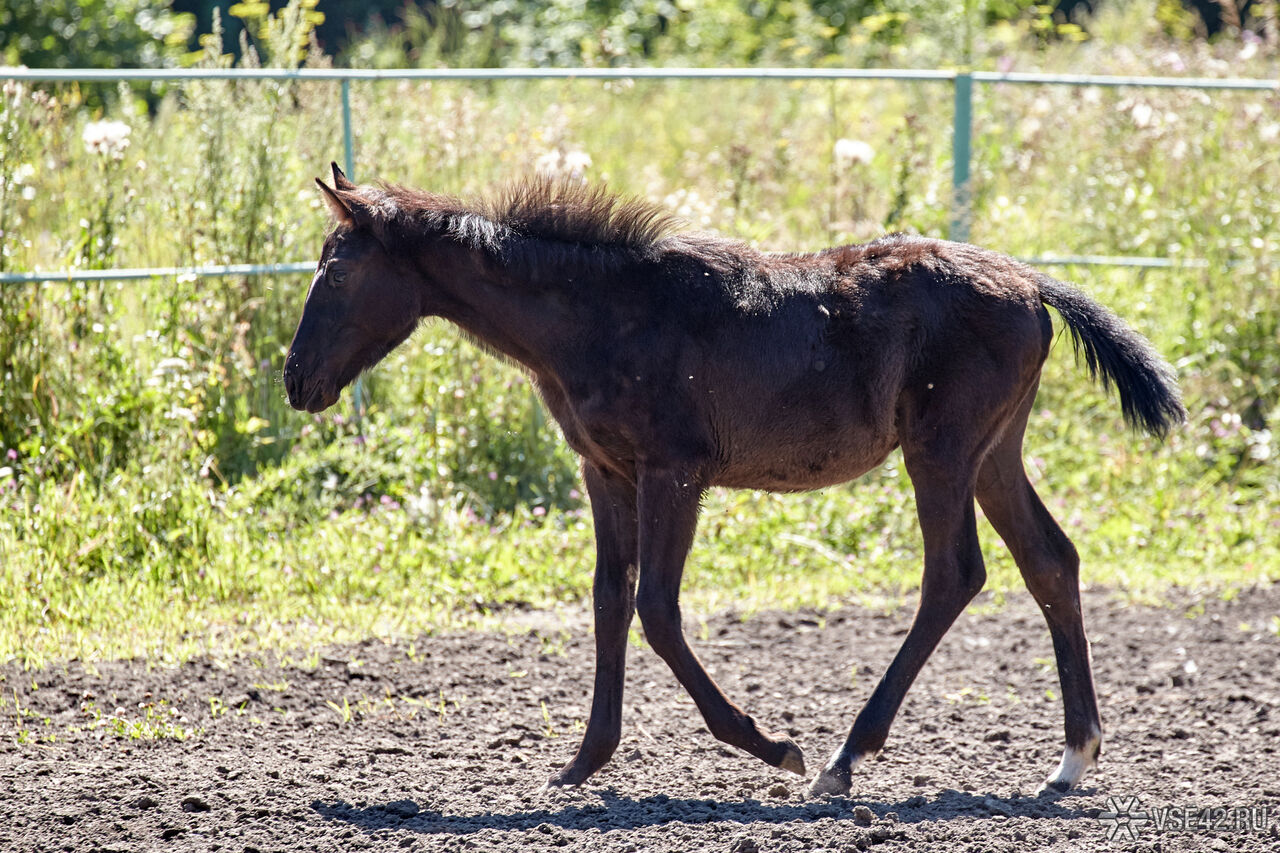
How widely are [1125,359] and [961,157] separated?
3.72m

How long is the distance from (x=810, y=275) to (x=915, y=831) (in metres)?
1.76

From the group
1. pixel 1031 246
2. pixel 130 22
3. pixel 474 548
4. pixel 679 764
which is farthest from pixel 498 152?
pixel 130 22

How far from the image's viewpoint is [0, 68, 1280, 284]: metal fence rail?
22.0ft

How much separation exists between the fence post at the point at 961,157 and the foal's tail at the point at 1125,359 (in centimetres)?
339

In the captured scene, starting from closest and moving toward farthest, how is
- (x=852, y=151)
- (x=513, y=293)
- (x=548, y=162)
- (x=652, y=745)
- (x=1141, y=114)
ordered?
(x=513, y=293)
(x=652, y=745)
(x=548, y=162)
(x=852, y=151)
(x=1141, y=114)

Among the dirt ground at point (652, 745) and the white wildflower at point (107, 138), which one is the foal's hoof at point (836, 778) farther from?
the white wildflower at point (107, 138)

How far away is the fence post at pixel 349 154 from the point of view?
23.7ft

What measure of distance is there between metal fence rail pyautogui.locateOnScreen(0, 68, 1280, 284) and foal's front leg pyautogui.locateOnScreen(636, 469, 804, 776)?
3.62 m

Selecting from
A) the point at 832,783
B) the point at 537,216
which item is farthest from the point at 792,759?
the point at 537,216

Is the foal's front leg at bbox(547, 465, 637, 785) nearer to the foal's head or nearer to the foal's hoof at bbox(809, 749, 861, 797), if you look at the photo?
the foal's hoof at bbox(809, 749, 861, 797)

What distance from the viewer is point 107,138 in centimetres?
711

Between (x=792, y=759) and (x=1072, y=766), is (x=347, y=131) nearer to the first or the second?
(x=792, y=759)

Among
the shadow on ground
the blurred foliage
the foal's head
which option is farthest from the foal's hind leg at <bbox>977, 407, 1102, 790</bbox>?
the blurred foliage

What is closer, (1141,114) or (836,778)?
(836,778)
